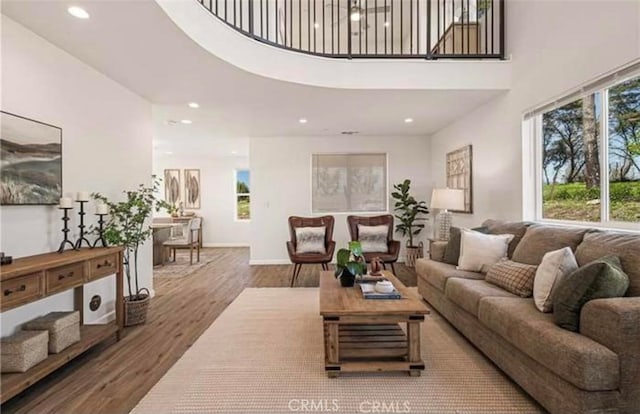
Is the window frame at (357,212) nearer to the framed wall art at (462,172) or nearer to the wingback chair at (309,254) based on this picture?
the wingback chair at (309,254)

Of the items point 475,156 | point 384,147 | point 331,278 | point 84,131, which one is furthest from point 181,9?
point 384,147

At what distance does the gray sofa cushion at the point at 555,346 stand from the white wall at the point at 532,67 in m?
1.90

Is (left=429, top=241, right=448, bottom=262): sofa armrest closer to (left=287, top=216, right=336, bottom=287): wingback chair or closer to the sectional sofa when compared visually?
the sectional sofa

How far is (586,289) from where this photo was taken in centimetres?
187

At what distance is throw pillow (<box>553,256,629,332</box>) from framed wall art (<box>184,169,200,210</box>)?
858 centimetres

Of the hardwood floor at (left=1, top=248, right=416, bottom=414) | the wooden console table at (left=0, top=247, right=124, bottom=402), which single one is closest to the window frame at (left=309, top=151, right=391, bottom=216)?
the hardwood floor at (left=1, top=248, right=416, bottom=414)

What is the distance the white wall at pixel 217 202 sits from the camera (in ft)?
30.0

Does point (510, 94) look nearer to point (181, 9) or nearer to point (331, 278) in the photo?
point (331, 278)

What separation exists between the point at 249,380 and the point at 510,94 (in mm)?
3891

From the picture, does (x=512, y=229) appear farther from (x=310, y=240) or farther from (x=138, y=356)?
(x=138, y=356)

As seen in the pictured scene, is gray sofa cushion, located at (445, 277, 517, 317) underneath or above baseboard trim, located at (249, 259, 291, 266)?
above

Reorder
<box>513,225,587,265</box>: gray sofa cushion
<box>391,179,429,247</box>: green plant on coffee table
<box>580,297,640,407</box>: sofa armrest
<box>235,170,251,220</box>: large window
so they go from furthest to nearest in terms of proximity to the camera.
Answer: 1. <box>235,170,251,220</box>: large window
2. <box>391,179,429,247</box>: green plant on coffee table
3. <box>513,225,587,265</box>: gray sofa cushion
4. <box>580,297,640,407</box>: sofa armrest

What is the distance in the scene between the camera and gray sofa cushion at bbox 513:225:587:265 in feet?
8.68

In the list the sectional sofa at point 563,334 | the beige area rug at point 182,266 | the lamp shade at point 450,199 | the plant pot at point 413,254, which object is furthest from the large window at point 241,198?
the sectional sofa at point 563,334
